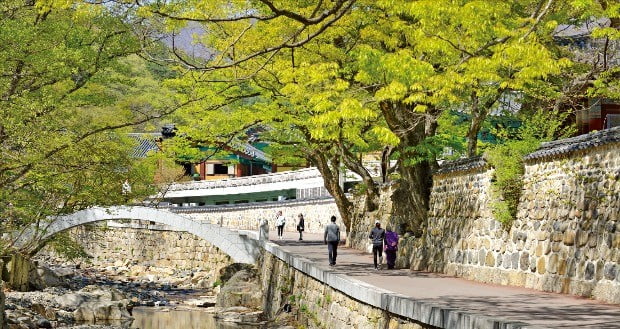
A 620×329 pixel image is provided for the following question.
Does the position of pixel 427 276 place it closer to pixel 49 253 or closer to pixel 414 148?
pixel 414 148

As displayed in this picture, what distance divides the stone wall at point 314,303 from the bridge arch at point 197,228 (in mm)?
5636

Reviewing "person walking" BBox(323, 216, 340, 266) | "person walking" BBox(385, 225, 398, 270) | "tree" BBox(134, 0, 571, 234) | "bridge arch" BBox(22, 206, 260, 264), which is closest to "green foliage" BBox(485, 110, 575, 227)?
"tree" BBox(134, 0, 571, 234)

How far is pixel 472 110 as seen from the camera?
28484mm

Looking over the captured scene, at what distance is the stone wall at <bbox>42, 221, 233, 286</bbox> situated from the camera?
186 ft

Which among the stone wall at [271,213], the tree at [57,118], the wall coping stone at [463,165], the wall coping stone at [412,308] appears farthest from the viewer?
the stone wall at [271,213]

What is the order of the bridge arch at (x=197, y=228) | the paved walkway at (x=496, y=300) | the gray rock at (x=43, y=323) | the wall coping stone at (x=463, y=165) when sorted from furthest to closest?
1. the bridge arch at (x=197, y=228)
2. the gray rock at (x=43, y=323)
3. the wall coping stone at (x=463, y=165)
4. the paved walkway at (x=496, y=300)

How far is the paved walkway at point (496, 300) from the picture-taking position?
1339 cm

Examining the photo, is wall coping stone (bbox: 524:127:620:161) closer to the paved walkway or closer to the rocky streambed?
the paved walkway

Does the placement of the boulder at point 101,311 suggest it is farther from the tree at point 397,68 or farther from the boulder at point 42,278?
the tree at point 397,68

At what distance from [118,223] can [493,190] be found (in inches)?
1792

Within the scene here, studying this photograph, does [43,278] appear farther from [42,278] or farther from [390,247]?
[390,247]

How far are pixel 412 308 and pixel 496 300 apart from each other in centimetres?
249

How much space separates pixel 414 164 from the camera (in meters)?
26.4

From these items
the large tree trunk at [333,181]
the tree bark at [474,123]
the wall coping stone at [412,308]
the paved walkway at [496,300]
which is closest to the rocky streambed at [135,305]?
the large tree trunk at [333,181]
